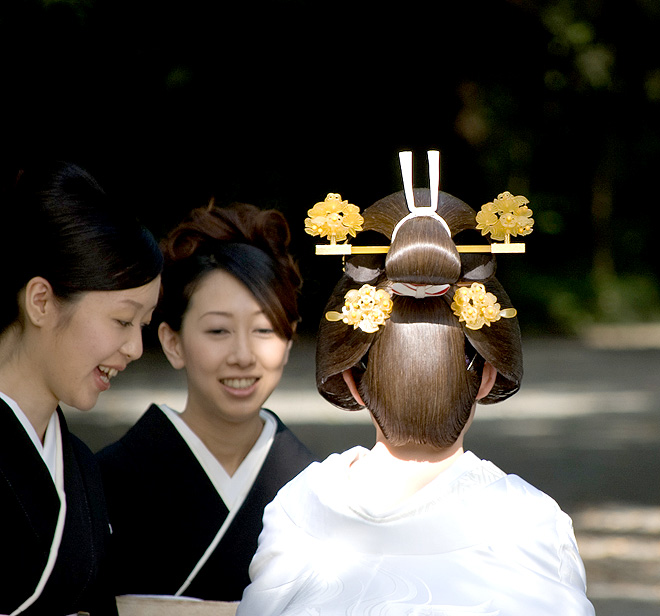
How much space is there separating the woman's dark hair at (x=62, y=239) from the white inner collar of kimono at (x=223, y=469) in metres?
0.75

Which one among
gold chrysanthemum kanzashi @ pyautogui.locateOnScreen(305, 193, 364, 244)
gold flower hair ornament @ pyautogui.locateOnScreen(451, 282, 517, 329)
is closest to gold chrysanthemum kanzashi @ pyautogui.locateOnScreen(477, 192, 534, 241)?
gold flower hair ornament @ pyautogui.locateOnScreen(451, 282, 517, 329)

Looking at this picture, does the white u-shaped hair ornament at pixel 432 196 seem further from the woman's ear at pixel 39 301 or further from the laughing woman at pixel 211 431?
the laughing woman at pixel 211 431

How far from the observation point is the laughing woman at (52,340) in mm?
2318

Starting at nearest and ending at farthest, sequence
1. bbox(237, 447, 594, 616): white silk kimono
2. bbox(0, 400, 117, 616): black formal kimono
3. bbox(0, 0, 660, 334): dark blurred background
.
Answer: bbox(237, 447, 594, 616): white silk kimono
bbox(0, 400, 117, 616): black formal kimono
bbox(0, 0, 660, 334): dark blurred background

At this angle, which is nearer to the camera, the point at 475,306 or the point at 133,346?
the point at 475,306

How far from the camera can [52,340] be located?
7.68 feet

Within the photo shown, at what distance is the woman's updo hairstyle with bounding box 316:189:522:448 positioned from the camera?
1879mm

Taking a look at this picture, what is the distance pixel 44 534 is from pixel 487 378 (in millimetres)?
1093

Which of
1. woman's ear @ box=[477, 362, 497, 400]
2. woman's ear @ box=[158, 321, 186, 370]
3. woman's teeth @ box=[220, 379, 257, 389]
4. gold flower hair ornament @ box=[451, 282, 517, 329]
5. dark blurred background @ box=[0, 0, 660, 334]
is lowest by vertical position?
woman's teeth @ box=[220, 379, 257, 389]

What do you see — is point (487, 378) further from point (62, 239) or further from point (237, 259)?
point (237, 259)

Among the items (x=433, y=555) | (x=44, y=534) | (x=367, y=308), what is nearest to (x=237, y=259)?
(x=44, y=534)

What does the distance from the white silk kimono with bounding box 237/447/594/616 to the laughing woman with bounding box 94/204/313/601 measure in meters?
0.93

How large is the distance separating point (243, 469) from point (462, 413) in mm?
1248

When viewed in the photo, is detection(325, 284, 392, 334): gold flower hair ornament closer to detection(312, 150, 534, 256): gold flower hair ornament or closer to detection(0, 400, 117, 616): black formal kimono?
detection(312, 150, 534, 256): gold flower hair ornament
